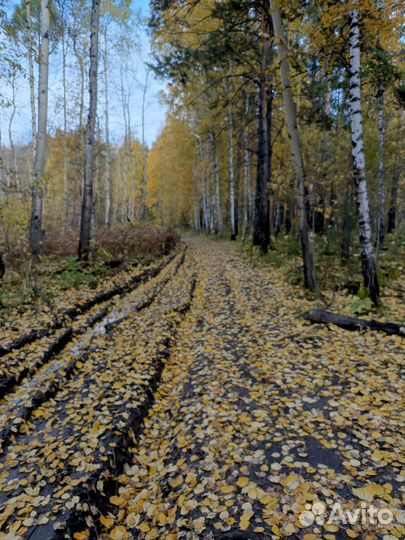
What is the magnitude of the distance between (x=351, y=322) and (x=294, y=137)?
407 cm

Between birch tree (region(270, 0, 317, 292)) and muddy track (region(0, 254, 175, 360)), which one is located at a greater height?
birch tree (region(270, 0, 317, 292))

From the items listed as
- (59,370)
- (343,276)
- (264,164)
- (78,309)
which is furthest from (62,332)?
(264,164)

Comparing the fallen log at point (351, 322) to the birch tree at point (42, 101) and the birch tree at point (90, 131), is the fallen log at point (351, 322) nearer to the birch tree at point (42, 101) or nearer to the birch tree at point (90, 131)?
the birch tree at point (42, 101)

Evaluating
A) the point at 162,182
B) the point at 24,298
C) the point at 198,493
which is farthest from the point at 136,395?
the point at 162,182

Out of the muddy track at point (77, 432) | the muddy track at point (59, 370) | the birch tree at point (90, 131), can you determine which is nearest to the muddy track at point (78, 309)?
the muddy track at point (59, 370)

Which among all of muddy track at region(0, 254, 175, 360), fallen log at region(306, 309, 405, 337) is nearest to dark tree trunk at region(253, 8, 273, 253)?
muddy track at region(0, 254, 175, 360)

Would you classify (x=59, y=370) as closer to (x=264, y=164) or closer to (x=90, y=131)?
(x=90, y=131)

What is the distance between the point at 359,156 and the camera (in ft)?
20.2

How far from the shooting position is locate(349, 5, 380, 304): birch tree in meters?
5.93

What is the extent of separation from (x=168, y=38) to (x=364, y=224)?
8431 millimetres

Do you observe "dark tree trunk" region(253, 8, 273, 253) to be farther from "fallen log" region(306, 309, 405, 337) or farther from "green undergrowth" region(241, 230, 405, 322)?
"fallen log" region(306, 309, 405, 337)

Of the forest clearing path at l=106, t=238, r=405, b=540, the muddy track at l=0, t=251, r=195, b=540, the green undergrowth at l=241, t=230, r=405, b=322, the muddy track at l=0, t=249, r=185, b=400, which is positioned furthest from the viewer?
the green undergrowth at l=241, t=230, r=405, b=322

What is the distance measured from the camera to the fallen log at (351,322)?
5.42 m

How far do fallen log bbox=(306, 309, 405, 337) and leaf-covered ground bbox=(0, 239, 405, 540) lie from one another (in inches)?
7.5
